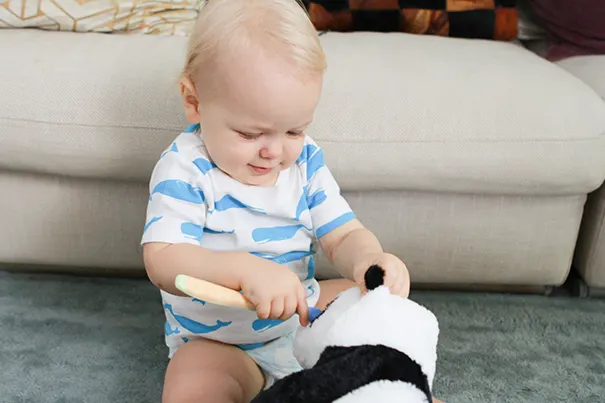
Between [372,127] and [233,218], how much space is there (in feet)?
1.05

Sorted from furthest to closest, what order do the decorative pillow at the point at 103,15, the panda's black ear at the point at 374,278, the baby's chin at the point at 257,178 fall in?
the decorative pillow at the point at 103,15, the baby's chin at the point at 257,178, the panda's black ear at the point at 374,278

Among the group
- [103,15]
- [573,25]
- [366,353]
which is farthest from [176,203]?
[573,25]

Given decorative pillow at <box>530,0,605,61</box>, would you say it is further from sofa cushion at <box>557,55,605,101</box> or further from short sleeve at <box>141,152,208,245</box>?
short sleeve at <box>141,152,208,245</box>

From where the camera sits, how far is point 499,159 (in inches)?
41.8

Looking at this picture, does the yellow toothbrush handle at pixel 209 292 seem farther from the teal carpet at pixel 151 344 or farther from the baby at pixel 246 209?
the teal carpet at pixel 151 344

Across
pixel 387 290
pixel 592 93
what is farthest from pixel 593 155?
pixel 387 290

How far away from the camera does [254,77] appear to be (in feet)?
2.35

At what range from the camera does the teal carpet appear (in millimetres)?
973

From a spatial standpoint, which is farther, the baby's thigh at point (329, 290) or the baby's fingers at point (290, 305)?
the baby's thigh at point (329, 290)

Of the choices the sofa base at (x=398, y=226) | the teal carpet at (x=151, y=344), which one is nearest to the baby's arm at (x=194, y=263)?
the teal carpet at (x=151, y=344)

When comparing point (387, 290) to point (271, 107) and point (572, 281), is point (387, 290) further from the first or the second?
point (572, 281)

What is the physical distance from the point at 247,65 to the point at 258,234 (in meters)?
0.23

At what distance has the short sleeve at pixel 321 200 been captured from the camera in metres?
0.89

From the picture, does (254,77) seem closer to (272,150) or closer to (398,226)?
(272,150)
